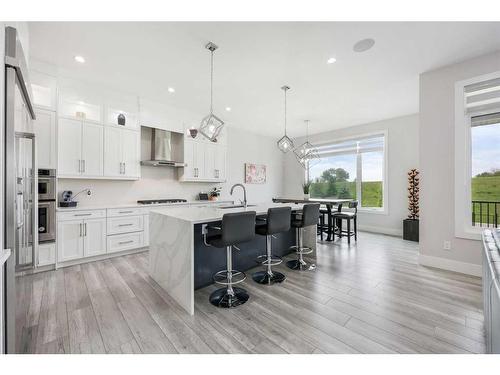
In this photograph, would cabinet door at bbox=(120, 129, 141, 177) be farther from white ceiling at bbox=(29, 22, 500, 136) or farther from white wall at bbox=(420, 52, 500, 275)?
white wall at bbox=(420, 52, 500, 275)

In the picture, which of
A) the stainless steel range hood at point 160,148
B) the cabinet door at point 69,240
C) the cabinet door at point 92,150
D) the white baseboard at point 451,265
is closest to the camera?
the white baseboard at point 451,265

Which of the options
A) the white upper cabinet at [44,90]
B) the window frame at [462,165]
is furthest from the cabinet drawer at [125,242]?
the window frame at [462,165]

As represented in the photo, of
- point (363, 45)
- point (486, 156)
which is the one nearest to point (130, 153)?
point (363, 45)

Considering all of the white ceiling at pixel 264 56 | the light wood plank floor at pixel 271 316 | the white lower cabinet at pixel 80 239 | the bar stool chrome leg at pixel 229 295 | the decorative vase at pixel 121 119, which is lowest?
the light wood plank floor at pixel 271 316

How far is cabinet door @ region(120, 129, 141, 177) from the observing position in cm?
400

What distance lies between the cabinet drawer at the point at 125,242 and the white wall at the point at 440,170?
15.2ft

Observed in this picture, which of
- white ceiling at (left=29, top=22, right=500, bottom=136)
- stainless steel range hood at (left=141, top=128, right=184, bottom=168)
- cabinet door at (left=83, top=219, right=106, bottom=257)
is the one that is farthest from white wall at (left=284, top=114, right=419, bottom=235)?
cabinet door at (left=83, top=219, right=106, bottom=257)

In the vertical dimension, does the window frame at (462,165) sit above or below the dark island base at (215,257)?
above

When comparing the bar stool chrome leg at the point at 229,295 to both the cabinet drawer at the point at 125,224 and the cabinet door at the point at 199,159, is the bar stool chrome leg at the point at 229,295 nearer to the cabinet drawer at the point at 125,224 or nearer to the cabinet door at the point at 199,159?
the cabinet drawer at the point at 125,224

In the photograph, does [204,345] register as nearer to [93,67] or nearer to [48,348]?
[48,348]

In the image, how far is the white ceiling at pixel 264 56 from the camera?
2338mm

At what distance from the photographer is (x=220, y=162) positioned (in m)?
5.56

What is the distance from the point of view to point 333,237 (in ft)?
15.3
